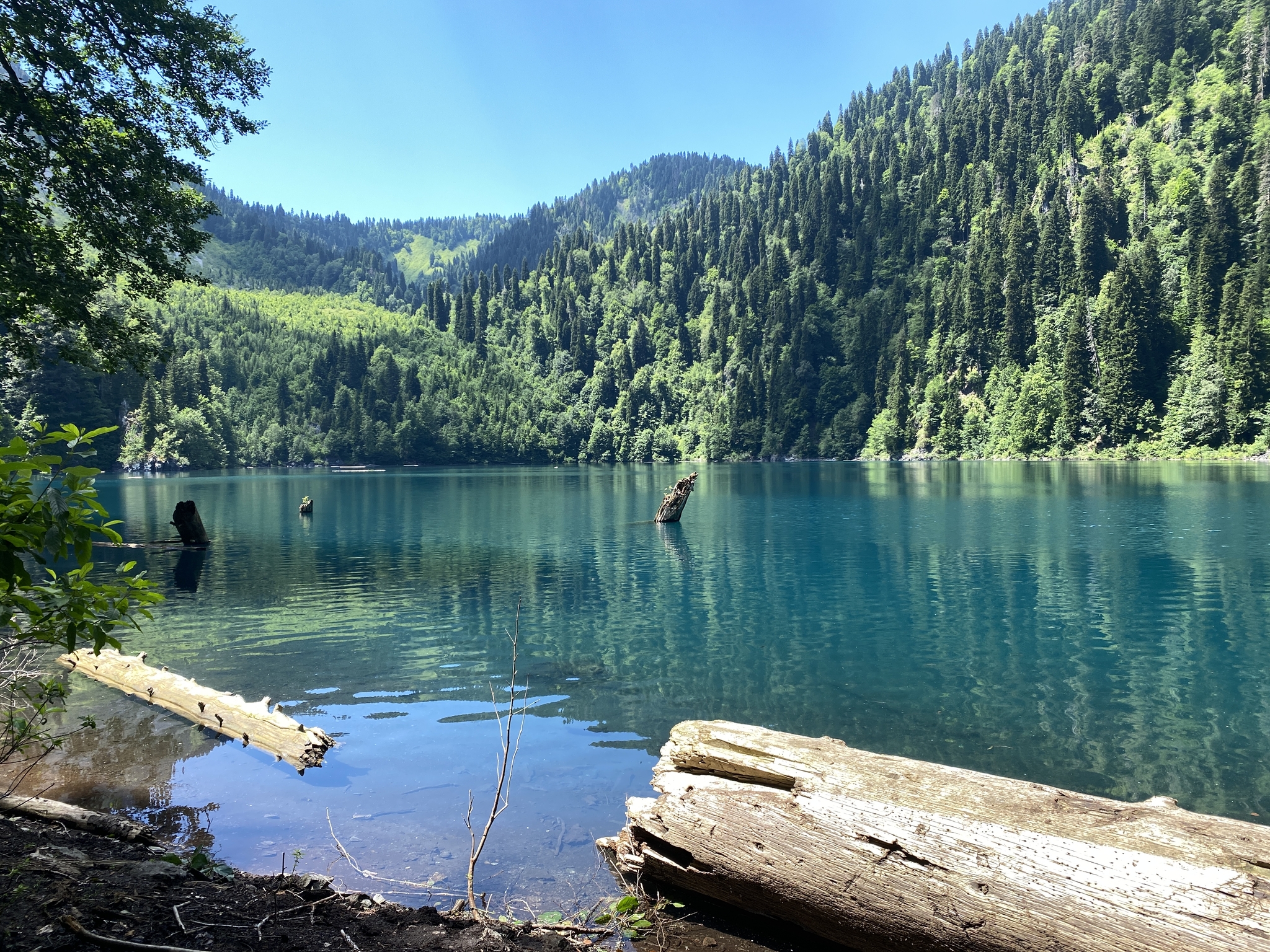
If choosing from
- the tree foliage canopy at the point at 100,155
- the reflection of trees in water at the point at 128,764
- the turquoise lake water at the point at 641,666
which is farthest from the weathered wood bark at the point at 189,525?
the reflection of trees in water at the point at 128,764

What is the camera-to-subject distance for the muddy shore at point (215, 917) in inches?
201

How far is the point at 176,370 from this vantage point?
178 m

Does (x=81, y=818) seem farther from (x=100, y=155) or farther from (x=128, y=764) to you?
(x=100, y=155)

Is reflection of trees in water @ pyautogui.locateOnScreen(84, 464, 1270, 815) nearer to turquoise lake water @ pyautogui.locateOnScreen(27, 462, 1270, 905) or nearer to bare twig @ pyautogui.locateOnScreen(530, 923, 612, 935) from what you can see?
turquoise lake water @ pyautogui.locateOnScreen(27, 462, 1270, 905)

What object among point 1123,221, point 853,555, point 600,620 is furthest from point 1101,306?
point 600,620

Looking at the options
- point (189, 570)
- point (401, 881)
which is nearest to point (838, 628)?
point (401, 881)

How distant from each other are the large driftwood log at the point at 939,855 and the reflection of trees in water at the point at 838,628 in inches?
256

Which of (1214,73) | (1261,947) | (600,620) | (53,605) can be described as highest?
(1214,73)

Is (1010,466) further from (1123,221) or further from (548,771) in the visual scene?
(548,771)

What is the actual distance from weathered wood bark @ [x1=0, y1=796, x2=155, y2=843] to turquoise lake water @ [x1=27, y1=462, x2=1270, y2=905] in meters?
1.53

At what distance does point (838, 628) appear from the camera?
2328 centimetres

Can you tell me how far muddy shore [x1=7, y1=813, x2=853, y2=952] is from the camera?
16.7ft

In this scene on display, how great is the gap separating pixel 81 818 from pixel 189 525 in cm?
4003

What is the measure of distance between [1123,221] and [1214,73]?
5568cm
